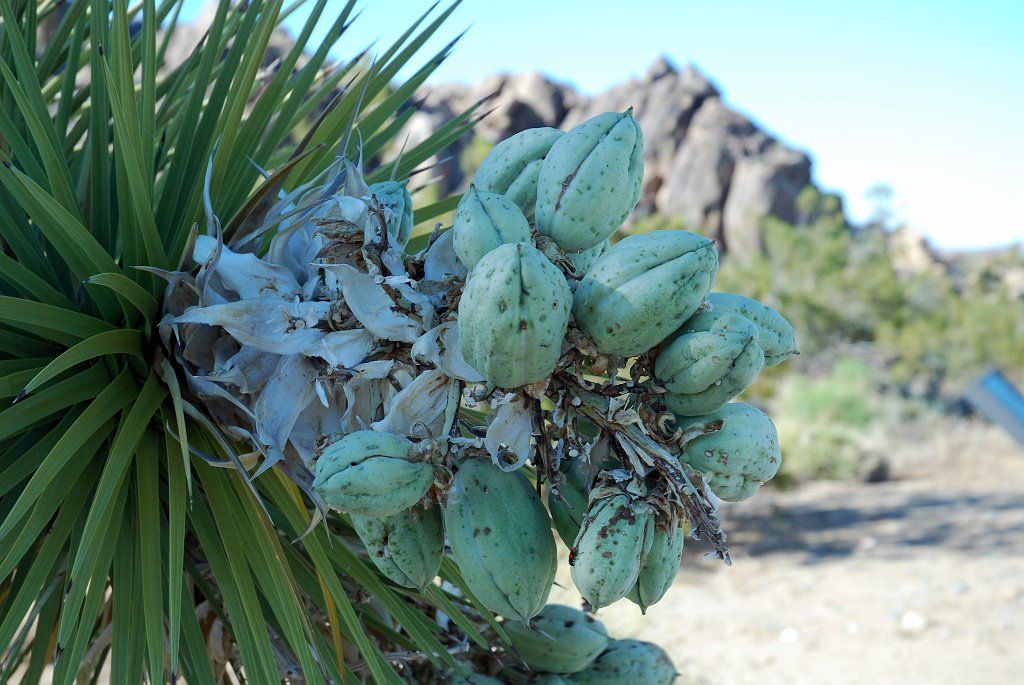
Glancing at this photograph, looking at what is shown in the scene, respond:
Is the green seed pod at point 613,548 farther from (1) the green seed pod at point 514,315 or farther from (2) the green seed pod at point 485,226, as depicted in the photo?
(2) the green seed pod at point 485,226

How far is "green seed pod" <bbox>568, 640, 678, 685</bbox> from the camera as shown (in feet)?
5.09

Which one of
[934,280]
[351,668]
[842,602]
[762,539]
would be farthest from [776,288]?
[351,668]

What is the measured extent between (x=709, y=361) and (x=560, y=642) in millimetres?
742

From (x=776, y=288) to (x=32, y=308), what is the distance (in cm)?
2090

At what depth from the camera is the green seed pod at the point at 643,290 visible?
3.22 ft

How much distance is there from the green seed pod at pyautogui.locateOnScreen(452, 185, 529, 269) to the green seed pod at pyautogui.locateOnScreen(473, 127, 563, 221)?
146 millimetres

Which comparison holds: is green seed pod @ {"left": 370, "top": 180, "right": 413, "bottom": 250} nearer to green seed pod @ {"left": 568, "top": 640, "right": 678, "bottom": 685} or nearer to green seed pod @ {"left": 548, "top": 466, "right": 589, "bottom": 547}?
green seed pod @ {"left": 548, "top": 466, "right": 589, "bottom": 547}

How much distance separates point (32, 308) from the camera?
4.77 feet

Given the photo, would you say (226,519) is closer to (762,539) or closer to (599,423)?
(599,423)

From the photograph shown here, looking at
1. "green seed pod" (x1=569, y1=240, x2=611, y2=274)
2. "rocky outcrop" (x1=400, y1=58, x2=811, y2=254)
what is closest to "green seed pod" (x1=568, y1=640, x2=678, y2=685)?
"green seed pod" (x1=569, y1=240, x2=611, y2=274)

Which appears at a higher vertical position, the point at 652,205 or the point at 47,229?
the point at 47,229

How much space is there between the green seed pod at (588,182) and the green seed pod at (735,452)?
26 centimetres

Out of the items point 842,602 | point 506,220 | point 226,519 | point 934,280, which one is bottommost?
point 934,280

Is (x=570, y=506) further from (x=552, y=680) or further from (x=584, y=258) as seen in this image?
(x=552, y=680)
